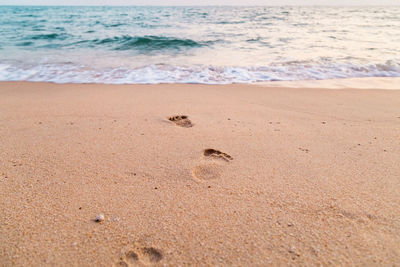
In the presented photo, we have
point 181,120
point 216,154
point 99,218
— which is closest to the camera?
point 99,218

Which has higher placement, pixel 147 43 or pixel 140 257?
pixel 140 257

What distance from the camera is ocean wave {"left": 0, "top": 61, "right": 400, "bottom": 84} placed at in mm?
4507

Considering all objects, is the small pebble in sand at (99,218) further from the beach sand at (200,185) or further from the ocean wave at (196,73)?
the ocean wave at (196,73)

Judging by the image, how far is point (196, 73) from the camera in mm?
4895

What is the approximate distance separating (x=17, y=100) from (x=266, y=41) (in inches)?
308

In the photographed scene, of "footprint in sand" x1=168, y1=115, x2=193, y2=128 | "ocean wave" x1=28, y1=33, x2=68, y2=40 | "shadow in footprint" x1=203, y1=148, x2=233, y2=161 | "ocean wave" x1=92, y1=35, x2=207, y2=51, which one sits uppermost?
"shadow in footprint" x1=203, y1=148, x2=233, y2=161

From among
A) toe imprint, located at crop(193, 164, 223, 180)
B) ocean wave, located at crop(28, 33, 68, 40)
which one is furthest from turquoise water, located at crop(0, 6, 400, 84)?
toe imprint, located at crop(193, 164, 223, 180)

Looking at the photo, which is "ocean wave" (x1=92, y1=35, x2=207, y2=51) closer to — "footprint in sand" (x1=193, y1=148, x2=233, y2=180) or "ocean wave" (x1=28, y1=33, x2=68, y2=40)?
"ocean wave" (x1=28, y1=33, x2=68, y2=40)

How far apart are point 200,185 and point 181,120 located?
1.14 meters

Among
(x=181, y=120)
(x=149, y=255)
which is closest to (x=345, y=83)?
(x=181, y=120)

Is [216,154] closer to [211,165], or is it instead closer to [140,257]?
[211,165]

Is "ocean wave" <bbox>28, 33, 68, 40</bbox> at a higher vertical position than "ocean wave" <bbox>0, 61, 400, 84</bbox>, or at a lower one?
lower

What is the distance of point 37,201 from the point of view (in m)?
1.47

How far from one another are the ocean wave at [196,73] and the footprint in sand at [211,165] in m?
Answer: 2.54
